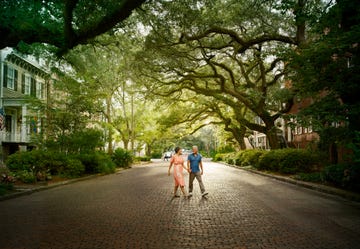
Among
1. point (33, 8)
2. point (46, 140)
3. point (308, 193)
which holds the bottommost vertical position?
point (308, 193)

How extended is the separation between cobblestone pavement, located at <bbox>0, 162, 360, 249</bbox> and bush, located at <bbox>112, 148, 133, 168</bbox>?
23284mm

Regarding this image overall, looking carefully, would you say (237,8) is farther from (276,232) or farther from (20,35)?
(276,232)

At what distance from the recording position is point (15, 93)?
29281mm

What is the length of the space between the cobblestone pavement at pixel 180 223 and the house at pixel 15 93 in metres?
18.0

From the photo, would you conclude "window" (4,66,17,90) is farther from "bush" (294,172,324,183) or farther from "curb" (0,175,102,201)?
"bush" (294,172,324,183)

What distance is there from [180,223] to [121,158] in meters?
28.5

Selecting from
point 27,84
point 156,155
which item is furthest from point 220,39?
point 156,155

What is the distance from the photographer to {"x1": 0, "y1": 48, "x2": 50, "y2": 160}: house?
27484 millimetres

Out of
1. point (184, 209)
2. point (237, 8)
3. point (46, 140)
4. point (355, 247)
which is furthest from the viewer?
point (46, 140)

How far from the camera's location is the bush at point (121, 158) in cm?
3528

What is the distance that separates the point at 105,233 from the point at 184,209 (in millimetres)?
3286

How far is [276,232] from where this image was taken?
670 cm

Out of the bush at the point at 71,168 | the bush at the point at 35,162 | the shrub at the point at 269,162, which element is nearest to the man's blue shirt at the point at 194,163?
the bush at the point at 35,162

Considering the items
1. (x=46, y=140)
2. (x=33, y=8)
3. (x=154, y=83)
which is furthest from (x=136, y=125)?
(x=33, y=8)
